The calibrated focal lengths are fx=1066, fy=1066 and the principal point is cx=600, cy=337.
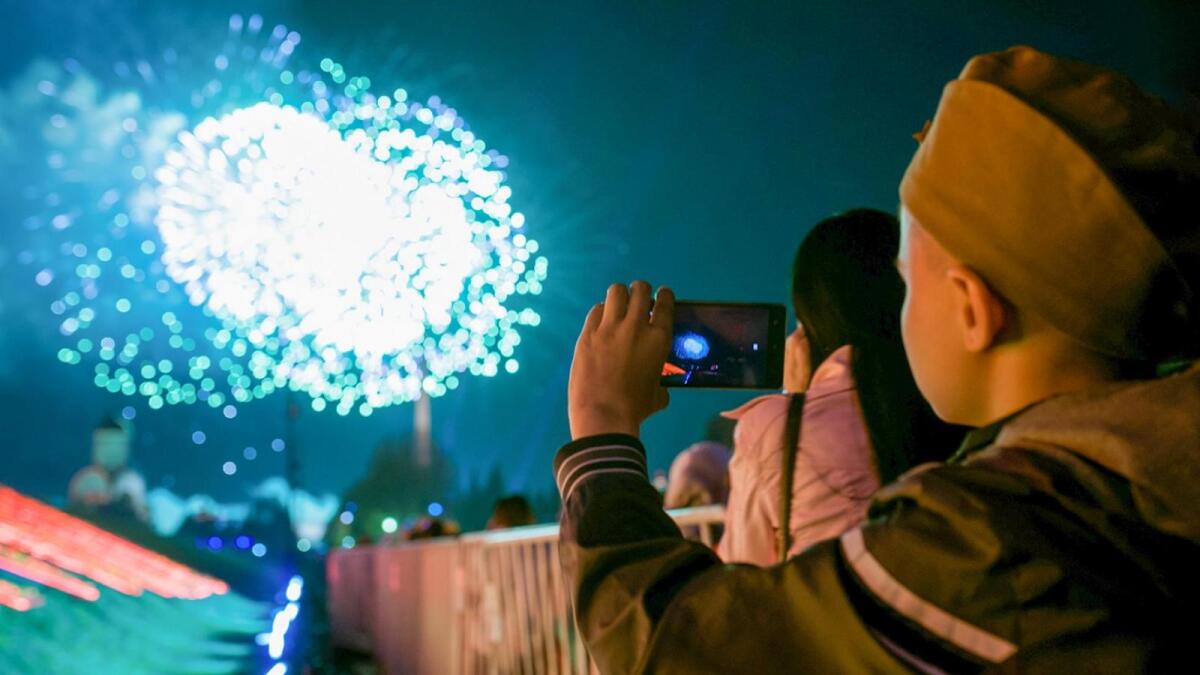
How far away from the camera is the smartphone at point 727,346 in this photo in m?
1.78

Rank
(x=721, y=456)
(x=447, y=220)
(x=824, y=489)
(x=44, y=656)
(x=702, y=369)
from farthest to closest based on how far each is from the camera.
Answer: (x=447, y=220)
(x=44, y=656)
(x=721, y=456)
(x=824, y=489)
(x=702, y=369)

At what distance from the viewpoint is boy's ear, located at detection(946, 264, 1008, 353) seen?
4.22 ft

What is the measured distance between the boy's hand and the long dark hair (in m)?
1.11

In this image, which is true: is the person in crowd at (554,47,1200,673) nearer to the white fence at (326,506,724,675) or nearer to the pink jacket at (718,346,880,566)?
the pink jacket at (718,346,880,566)

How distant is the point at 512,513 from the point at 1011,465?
9.89m

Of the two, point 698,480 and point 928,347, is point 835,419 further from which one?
point 698,480

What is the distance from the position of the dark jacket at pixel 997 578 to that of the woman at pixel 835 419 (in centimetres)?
121

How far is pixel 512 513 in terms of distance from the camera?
1079cm

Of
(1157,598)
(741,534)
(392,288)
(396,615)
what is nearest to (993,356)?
(1157,598)

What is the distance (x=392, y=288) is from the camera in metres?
15.4

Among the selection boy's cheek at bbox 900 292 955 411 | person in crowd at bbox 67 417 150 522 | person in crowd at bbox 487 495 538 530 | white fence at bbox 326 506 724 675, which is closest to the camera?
boy's cheek at bbox 900 292 955 411

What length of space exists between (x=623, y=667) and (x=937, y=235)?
0.62m

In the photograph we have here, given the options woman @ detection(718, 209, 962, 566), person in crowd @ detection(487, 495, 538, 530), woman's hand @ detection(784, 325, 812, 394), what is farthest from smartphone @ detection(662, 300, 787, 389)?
person in crowd @ detection(487, 495, 538, 530)

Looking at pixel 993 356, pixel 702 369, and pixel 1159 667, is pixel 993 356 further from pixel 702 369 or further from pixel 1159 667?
pixel 702 369
